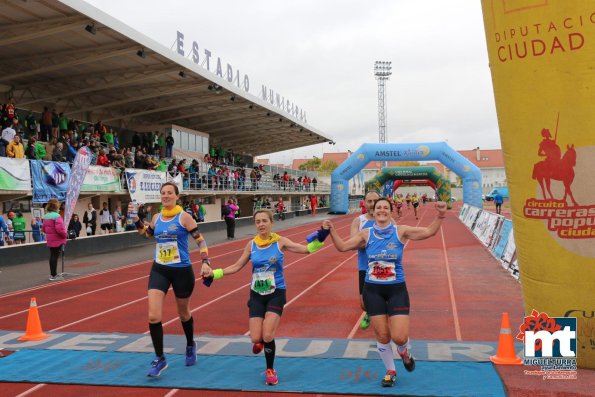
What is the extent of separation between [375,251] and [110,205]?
2174cm

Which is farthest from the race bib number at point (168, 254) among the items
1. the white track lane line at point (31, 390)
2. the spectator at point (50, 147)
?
the spectator at point (50, 147)

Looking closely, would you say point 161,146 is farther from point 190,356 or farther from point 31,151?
point 190,356

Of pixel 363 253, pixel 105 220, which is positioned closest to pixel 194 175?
pixel 105 220

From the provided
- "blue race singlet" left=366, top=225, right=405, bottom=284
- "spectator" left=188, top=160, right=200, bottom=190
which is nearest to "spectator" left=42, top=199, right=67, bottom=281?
"blue race singlet" left=366, top=225, right=405, bottom=284

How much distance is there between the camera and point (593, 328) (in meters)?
5.72

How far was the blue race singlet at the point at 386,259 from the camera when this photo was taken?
5.31 metres

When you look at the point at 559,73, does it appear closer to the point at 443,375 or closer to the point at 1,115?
the point at 443,375

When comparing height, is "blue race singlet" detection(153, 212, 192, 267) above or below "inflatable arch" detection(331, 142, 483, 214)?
below

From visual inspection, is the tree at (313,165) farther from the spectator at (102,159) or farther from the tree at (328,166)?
the spectator at (102,159)

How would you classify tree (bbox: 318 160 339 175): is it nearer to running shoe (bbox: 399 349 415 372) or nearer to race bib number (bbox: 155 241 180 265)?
race bib number (bbox: 155 241 180 265)

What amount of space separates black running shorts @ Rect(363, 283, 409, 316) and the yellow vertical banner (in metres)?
1.85

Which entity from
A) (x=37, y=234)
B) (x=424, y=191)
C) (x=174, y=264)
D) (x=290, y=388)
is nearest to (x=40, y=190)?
(x=37, y=234)

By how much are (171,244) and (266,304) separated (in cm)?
131

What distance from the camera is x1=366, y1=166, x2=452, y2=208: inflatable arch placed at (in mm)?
54109
